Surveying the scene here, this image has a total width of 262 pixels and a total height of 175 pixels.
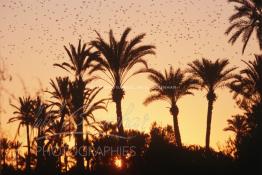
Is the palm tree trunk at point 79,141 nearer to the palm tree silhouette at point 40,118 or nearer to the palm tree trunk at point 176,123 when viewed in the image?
the palm tree silhouette at point 40,118

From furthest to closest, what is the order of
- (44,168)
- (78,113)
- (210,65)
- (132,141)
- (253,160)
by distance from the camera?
(210,65), (78,113), (132,141), (44,168), (253,160)

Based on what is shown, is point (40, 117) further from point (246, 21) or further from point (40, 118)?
point (246, 21)

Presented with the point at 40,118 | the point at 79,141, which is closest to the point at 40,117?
the point at 40,118

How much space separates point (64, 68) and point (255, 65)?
14528 mm

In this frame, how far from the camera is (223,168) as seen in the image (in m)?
23.1

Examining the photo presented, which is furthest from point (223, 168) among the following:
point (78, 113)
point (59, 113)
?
point (59, 113)

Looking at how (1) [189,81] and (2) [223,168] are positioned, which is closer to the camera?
(2) [223,168]

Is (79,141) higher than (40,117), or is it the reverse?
(40,117)

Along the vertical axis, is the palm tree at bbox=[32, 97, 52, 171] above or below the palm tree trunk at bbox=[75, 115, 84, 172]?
above

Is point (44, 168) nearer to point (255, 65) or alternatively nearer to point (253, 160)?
point (253, 160)

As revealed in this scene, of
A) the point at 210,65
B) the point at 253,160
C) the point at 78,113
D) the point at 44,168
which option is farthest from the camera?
the point at 210,65

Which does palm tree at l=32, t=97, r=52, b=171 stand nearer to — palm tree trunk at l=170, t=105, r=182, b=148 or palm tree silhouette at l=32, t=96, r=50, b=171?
palm tree silhouette at l=32, t=96, r=50, b=171

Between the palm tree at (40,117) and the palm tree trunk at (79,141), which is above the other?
the palm tree at (40,117)

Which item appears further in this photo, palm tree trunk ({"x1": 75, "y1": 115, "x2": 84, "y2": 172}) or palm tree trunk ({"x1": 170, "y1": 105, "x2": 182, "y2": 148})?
palm tree trunk ({"x1": 170, "y1": 105, "x2": 182, "y2": 148})
